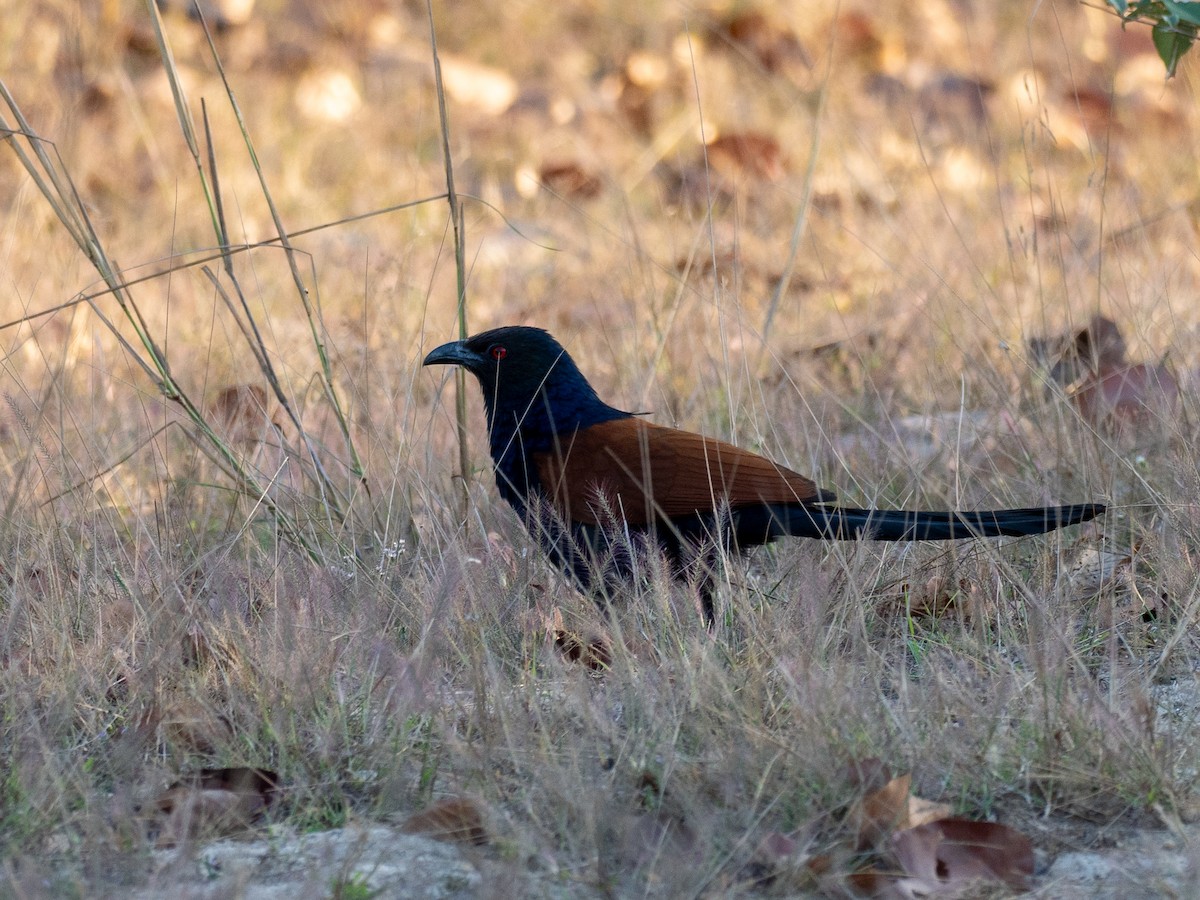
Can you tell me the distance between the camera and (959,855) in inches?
67.4

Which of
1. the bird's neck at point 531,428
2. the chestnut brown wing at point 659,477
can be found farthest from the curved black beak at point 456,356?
the chestnut brown wing at point 659,477

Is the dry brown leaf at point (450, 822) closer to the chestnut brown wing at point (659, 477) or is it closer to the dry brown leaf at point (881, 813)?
the dry brown leaf at point (881, 813)

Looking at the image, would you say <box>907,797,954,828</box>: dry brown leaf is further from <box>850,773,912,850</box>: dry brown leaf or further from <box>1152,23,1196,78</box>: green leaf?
<box>1152,23,1196,78</box>: green leaf

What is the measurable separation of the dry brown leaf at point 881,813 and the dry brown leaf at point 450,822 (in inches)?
19.8

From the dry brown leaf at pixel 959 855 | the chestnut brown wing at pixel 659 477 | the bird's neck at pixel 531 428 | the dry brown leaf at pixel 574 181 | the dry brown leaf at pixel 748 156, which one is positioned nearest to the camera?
the dry brown leaf at pixel 959 855

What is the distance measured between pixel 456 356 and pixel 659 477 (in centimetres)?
68

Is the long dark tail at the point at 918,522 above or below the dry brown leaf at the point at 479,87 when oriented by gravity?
below

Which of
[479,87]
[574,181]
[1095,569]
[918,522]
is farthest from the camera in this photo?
[479,87]

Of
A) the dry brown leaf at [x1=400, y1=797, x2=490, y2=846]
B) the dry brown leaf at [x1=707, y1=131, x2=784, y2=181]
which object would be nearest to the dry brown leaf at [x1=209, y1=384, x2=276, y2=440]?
the dry brown leaf at [x1=400, y1=797, x2=490, y2=846]

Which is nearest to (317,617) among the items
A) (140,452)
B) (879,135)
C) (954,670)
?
(954,670)

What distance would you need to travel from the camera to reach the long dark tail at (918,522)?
2.60 metres

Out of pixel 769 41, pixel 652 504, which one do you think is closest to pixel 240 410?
pixel 652 504

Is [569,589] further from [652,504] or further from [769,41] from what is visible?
[769,41]

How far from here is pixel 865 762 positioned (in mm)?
1845
